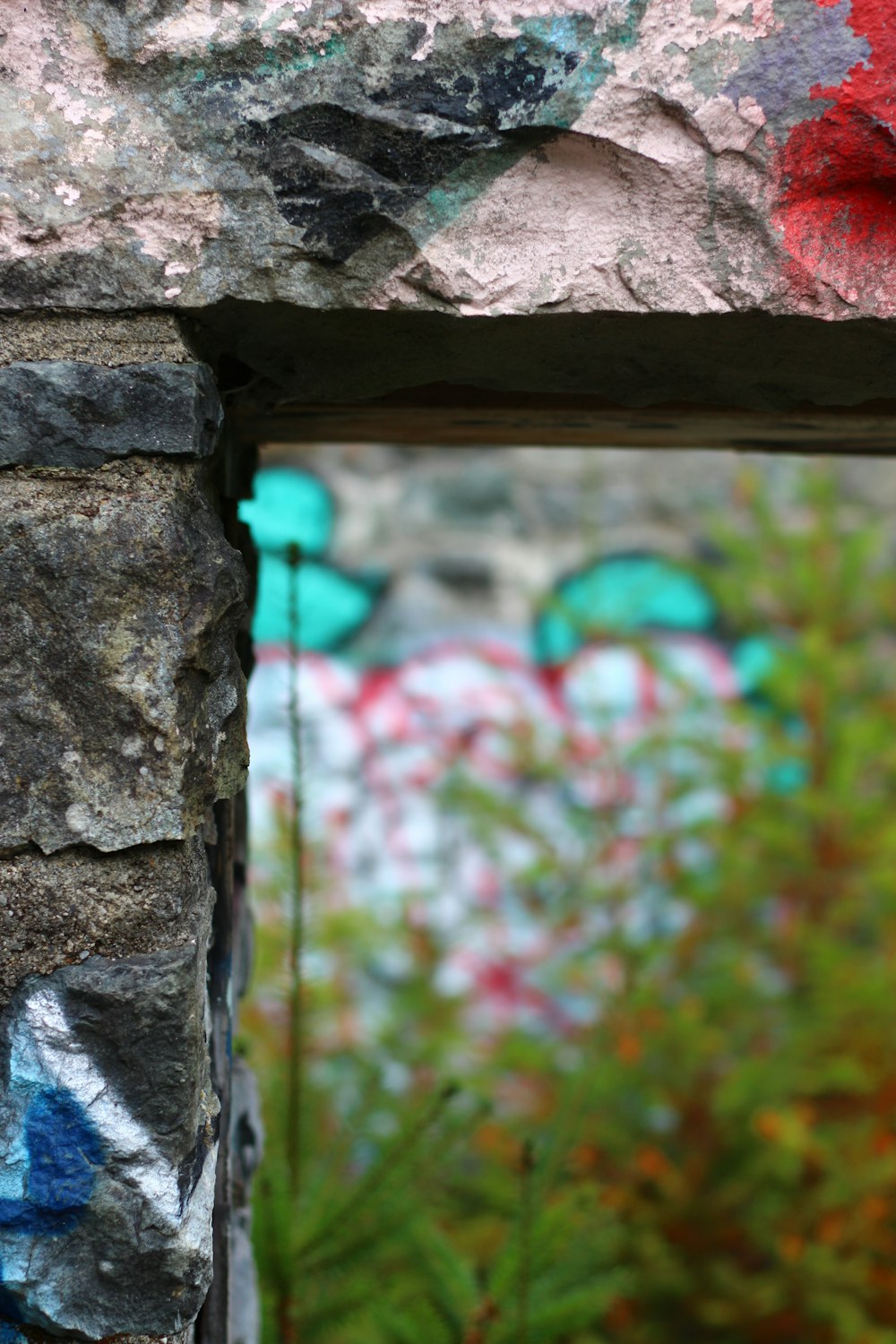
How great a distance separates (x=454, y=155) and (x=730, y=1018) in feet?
7.97

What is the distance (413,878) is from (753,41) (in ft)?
9.43

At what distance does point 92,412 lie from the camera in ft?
2.59

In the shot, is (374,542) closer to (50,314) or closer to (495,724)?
(495,724)

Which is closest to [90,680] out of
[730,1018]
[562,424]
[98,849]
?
[98,849]

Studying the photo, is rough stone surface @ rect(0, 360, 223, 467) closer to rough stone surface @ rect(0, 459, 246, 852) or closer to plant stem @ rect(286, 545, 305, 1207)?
rough stone surface @ rect(0, 459, 246, 852)

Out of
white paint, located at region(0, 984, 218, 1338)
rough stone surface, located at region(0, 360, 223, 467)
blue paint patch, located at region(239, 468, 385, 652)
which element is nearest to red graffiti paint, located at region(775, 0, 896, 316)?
rough stone surface, located at region(0, 360, 223, 467)

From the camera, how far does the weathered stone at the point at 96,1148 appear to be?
773mm

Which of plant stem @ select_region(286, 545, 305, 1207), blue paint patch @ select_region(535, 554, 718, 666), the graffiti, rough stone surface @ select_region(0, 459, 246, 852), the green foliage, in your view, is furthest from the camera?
blue paint patch @ select_region(535, 554, 718, 666)

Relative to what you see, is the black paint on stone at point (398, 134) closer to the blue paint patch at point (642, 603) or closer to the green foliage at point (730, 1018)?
the green foliage at point (730, 1018)

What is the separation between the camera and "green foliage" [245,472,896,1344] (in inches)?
95.9

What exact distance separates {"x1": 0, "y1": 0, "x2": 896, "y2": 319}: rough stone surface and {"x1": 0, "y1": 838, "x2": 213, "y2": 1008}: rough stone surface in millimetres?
381

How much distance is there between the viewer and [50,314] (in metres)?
0.81

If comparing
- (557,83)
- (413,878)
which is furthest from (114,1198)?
Result: (413,878)

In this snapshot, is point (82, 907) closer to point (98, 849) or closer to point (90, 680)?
point (98, 849)
